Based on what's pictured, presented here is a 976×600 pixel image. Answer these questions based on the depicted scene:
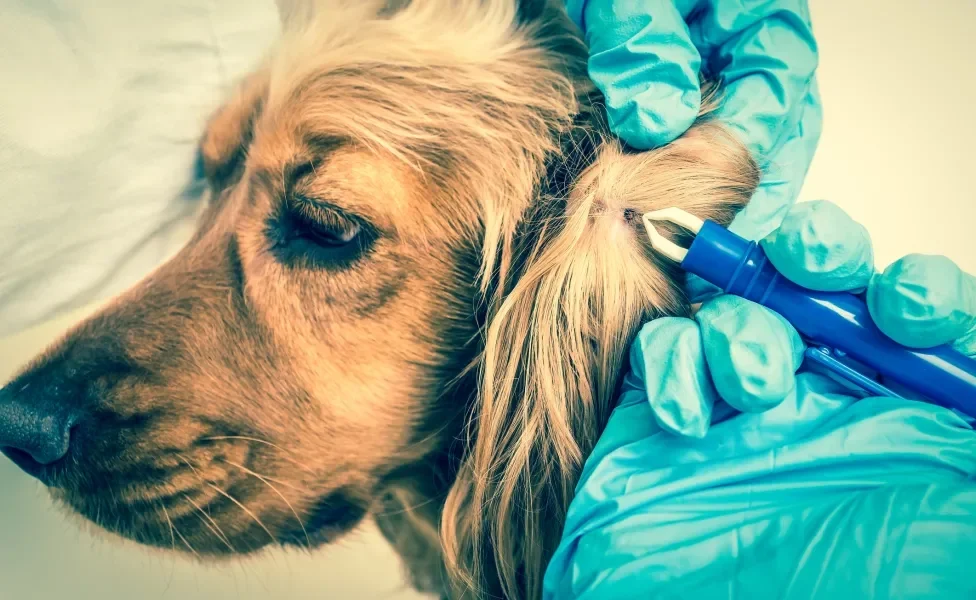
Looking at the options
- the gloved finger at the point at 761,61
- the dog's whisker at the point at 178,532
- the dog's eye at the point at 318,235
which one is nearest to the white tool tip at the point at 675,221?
the gloved finger at the point at 761,61

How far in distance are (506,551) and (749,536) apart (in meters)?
0.22

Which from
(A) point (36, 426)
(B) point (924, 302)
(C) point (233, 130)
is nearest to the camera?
(B) point (924, 302)

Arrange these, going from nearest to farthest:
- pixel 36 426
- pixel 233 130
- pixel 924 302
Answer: pixel 924 302
pixel 36 426
pixel 233 130

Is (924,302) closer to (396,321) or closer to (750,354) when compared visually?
(750,354)

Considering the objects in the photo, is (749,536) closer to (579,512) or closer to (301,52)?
(579,512)

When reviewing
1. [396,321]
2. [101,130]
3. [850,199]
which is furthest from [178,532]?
[850,199]

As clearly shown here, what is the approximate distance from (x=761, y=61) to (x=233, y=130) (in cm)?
54

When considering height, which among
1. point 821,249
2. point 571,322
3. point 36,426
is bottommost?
point 36,426

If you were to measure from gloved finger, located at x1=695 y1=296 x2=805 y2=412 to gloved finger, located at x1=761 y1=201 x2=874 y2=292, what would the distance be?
39 millimetres

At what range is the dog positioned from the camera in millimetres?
535

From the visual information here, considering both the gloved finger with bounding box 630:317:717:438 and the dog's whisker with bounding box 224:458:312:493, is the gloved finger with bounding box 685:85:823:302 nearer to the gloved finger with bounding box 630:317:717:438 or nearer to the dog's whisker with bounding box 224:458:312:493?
Result: the gloved finger with bounding box 630:317:717:438

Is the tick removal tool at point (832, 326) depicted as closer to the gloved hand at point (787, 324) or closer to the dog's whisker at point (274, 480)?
the gloved hand at point (787, 324)

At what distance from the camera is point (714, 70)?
2.01 ft

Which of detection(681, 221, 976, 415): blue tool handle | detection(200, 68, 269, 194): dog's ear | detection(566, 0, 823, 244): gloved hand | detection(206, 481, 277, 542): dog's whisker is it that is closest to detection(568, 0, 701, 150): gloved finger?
detection(566, 0, 823, 244): gloved hand
